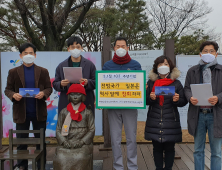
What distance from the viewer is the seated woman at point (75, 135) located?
3.09 m

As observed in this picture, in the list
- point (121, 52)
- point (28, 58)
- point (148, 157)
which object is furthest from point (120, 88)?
point (148, 157)

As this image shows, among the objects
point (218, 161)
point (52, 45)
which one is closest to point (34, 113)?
point (218, 161)

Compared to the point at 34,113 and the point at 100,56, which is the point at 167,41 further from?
the point at 34,113

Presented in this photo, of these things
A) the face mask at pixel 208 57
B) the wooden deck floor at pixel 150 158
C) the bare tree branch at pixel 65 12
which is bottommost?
the wooden deck floor at pixel 150 158

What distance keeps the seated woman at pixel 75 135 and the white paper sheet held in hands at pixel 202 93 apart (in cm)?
154

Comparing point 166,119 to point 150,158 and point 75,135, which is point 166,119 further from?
point 150,158

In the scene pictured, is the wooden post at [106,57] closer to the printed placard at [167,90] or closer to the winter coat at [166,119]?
the winter coat at [166,119]

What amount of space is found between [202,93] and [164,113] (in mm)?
593

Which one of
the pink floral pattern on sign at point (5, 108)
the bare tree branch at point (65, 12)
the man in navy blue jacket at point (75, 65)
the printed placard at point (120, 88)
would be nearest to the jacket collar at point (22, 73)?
the man in navy blue jacket at point (75, 65)

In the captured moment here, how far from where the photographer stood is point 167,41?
452cm

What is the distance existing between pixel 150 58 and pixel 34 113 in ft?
9.07

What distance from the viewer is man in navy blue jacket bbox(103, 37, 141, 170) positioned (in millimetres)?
3459

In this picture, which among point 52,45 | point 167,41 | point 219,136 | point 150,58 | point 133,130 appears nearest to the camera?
point 219,136

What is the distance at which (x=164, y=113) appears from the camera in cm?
324
